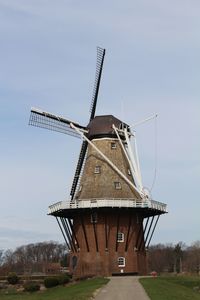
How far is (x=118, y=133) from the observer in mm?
44906

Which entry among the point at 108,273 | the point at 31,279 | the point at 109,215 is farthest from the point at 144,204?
the point at 31,279

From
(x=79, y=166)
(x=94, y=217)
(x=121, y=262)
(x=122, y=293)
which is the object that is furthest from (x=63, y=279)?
(x=79, y=166)

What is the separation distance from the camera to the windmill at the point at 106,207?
4200 centimetres

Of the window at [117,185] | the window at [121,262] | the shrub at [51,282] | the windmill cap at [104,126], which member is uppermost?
the windmill cap at [104,126]

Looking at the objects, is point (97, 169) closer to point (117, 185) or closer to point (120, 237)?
point (117, 185)

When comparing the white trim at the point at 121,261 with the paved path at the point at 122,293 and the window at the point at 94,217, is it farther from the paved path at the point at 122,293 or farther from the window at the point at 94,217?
the paved path at the point at 122,293

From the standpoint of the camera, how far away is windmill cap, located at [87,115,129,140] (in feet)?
148

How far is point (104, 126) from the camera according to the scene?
149 ft

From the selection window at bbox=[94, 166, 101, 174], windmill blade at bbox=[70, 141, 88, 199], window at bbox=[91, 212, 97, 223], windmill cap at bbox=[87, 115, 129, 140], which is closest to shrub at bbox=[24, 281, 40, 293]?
window at bbox=[91, 212, 97, 223]

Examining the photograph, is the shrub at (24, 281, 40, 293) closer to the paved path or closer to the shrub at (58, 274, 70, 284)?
the shrub at (58, 274, 70, 284)

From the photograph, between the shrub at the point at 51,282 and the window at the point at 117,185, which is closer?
the shrub at the point at 51,282

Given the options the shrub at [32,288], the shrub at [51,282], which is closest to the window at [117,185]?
the shrub at [51,282]

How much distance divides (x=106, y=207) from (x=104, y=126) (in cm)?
792

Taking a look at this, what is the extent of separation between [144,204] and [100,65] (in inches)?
612
